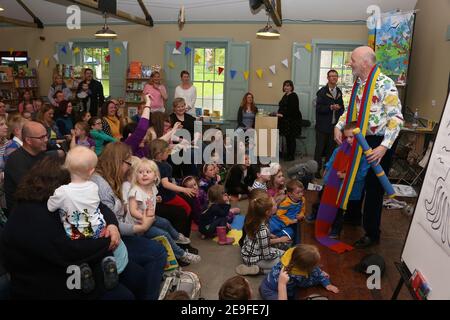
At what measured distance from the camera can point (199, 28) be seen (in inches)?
344

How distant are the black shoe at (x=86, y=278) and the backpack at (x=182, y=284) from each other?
742 millimetres

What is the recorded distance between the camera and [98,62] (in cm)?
984

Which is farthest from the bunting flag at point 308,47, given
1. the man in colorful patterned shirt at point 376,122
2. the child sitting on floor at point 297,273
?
the child sitting on floor at point 297,273

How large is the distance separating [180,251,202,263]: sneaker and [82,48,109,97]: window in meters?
7.30

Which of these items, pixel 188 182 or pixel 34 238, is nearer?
pixel 34 238

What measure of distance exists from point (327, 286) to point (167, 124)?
3.22m

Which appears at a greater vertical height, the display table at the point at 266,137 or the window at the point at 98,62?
the window at the point at 98,62

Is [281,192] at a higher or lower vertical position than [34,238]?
lower

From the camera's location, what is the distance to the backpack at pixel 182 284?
2.76m

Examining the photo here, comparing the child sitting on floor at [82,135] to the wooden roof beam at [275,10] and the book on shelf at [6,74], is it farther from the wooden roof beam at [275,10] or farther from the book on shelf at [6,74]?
the book on shelf at [6,74]

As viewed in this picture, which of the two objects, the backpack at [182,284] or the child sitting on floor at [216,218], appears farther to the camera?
the child sitting on floor at [216,218]
